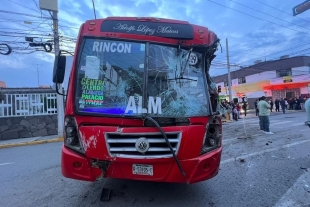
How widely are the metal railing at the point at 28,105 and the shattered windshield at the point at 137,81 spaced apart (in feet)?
33.8

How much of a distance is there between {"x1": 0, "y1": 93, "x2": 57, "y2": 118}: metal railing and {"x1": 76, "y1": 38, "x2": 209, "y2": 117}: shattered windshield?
10309 mm

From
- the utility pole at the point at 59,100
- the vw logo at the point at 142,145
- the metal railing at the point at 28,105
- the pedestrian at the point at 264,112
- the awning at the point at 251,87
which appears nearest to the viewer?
the vw logo at the point at 142,145

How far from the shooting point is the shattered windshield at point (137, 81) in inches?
120

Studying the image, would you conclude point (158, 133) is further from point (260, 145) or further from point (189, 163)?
point (260, 145)

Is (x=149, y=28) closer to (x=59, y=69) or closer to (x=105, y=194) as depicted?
(x=59, y=69)

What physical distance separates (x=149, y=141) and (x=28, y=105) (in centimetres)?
1130

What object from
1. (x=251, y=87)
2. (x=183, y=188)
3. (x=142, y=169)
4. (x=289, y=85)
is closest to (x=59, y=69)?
(x=142, y=169)

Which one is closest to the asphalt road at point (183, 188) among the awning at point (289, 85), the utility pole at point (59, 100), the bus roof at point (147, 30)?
the bus roof at point (147, 30)

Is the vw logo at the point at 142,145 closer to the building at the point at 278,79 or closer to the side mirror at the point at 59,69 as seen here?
the side mirror at the point at 59,69

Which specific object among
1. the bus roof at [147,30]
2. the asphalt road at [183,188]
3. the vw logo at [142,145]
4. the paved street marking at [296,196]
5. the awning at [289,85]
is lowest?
the paved street marking at [296,196]

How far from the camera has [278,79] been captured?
34.4m

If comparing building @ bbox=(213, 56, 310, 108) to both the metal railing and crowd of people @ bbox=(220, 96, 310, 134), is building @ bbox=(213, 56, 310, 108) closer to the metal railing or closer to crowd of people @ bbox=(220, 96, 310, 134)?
crowd of people @ bbox=(220, 96, 310, 134)

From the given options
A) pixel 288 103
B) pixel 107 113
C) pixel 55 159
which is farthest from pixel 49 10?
pixel 288 103

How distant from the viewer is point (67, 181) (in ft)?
14.2
